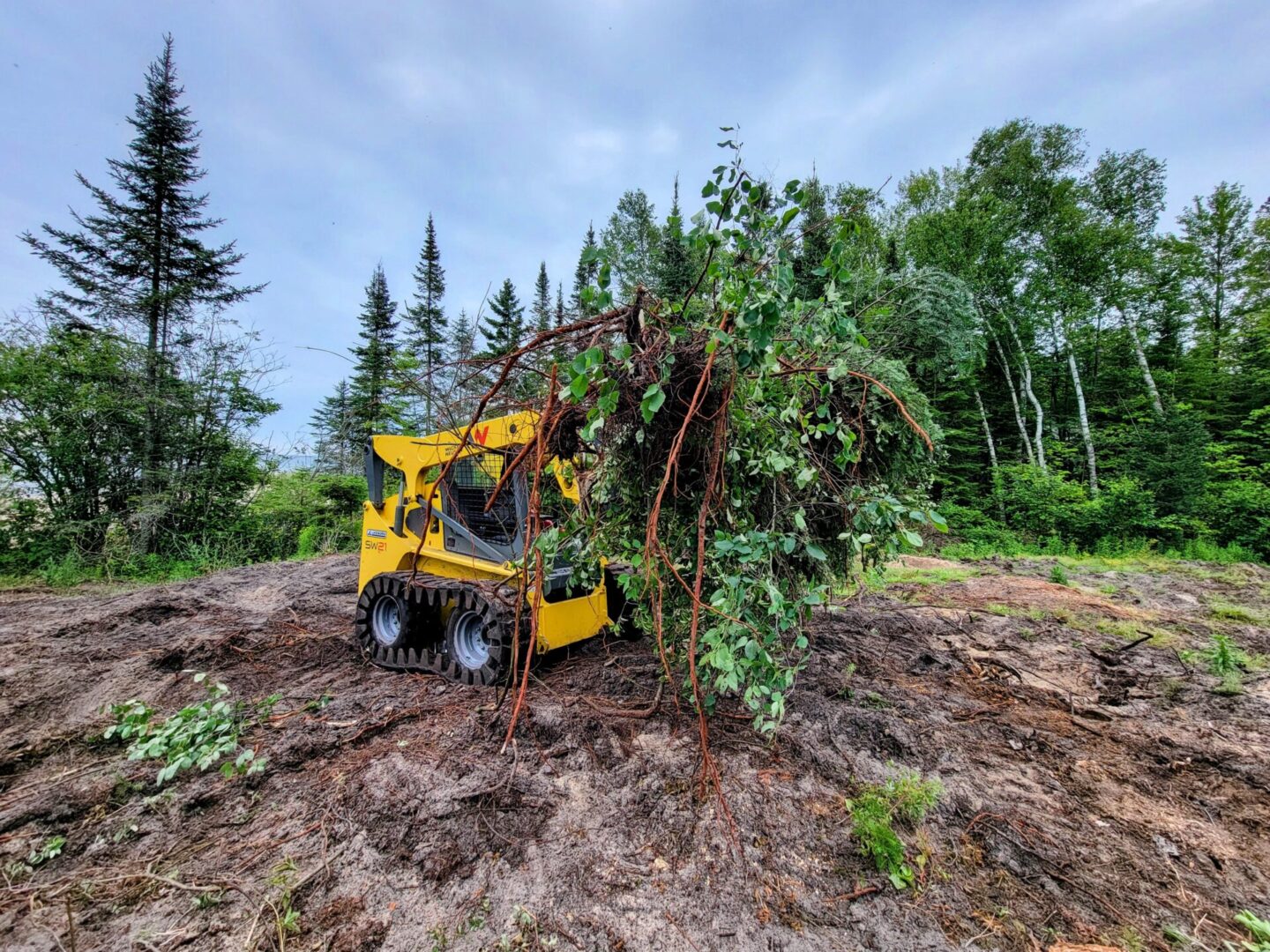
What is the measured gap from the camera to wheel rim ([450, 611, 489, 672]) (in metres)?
3.89

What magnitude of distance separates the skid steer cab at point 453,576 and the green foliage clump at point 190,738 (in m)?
1.19

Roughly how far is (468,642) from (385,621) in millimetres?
1055

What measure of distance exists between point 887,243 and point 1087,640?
1652 cm

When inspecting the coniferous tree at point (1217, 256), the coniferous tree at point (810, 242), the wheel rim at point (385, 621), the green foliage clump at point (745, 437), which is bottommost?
the wheel rim at point (385, 621)

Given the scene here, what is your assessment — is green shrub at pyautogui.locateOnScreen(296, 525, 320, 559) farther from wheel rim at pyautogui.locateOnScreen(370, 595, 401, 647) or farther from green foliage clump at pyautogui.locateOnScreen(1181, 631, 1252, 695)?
green foliage clump at pyautogui.locateOnScreen(1181, 631, 1252, 695)

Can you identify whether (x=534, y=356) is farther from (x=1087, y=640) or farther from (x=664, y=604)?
(x=1087, y=640)

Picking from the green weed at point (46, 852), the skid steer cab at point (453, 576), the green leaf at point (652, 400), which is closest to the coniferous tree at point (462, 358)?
the skid steer cab at point (453, 576)

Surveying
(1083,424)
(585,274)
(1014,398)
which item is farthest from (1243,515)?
(585,274)

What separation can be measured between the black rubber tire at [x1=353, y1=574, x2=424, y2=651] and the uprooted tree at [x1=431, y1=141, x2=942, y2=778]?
85.9 inches

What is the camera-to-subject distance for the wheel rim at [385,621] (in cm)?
436

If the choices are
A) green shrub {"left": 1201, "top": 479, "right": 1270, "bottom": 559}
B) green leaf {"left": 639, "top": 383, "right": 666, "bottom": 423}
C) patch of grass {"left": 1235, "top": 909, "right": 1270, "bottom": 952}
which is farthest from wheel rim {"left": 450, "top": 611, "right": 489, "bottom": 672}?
green shrub {"left": 1201, "top": 479, "right": 1270, "bottom": 559}

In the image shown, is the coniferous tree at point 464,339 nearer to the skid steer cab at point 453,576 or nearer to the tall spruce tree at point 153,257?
the skid steer cab at point 453,576

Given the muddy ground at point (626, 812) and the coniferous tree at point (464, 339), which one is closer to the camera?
the muddy ground at point (626, 812)

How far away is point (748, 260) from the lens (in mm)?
1905
